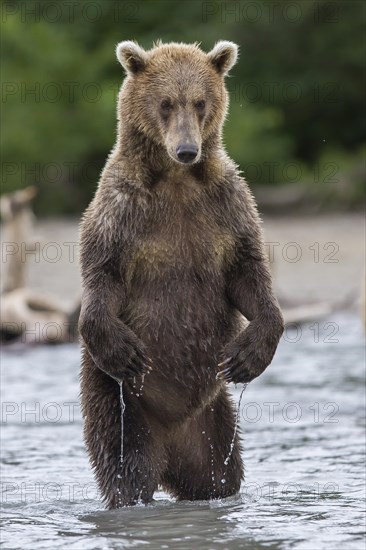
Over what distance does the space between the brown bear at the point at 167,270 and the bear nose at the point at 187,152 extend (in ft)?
0.42

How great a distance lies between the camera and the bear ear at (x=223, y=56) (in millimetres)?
5566

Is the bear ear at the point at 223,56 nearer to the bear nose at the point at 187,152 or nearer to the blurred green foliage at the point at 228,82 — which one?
the bear nose at the point at 187,152

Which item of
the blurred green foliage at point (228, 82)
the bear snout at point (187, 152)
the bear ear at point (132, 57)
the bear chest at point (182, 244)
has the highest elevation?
the blurred green foliage at point (228, 82)

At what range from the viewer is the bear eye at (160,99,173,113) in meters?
5.38

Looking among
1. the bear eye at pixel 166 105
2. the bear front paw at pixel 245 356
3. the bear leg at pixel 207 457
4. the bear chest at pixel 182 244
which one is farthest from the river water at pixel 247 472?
the bear eye at pixel 166 105

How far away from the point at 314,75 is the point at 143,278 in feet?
68.1

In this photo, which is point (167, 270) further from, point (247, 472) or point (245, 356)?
point (247, 472)

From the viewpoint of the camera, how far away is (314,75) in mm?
25531

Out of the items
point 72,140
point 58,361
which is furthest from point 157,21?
point 58,361

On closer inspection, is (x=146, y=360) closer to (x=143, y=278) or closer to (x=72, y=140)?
(x=143, y=278)

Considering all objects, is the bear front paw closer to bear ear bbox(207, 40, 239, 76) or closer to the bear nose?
the bear nose

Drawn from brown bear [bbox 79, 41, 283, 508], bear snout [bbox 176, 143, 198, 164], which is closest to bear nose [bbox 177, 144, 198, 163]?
bear snout [bbox 176, 143, 198, 164]

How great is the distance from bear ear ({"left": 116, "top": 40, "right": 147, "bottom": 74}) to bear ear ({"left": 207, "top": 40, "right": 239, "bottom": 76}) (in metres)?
0.30

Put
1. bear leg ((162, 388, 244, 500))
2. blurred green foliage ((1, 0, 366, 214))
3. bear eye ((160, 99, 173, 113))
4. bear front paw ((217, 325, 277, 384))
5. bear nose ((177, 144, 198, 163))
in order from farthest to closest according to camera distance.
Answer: blurred green foliage ((1, 0, 366, 214))
bear leg ((162, 388, 244, 500))
bear eye ((160, 99, 173, 113))
bear front paw ((217, 325, 277, 384))
bear nose ((177, 144, 198, 163))
